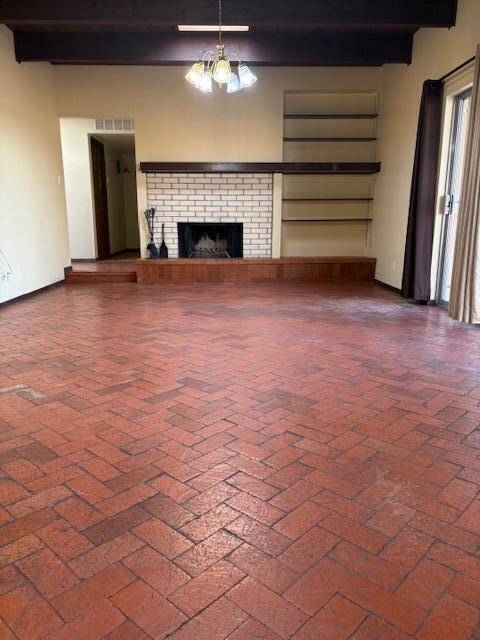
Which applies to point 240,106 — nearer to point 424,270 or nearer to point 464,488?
point 424,270

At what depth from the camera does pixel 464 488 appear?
1.69m

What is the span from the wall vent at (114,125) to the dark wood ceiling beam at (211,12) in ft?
10.4

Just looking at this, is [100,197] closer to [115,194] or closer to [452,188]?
[115,194]

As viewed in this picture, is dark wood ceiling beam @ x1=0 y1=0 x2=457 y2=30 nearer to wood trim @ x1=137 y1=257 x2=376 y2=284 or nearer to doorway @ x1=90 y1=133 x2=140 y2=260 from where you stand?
wood trim @ x1=137 y1=257 x2=376 y2=284

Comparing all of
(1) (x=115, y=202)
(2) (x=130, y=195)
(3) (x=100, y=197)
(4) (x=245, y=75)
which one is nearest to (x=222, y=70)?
(4) (x=245, y=75)

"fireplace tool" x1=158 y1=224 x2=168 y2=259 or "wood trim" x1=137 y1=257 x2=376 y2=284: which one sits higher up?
"fireplace tool" x1=158 y1=224 x2=168 y2=259

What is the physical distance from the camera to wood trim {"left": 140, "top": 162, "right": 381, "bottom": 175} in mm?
6762

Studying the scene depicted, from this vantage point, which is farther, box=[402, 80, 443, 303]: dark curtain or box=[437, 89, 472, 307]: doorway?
box=[402, 80, 443, 303]: dark curtain

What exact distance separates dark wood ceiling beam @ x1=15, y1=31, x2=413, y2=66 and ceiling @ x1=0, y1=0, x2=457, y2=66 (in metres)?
0.01

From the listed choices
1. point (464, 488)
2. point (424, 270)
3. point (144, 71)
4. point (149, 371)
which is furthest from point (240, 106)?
point (464, 488)

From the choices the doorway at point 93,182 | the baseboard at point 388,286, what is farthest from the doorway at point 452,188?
the doorway at point 93,182

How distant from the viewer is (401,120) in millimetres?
5875

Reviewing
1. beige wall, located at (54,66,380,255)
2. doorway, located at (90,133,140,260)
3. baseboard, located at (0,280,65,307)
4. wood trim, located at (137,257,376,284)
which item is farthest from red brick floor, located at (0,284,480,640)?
doorway, located at (90,133,140,260)

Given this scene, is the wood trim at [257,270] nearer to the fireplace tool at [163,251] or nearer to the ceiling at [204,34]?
the fireplace tool at [163,251]
